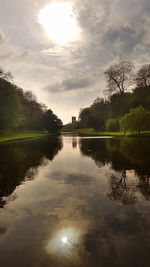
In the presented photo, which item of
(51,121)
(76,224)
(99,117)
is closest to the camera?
(76,224)

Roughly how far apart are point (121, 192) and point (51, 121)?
59.8 meters

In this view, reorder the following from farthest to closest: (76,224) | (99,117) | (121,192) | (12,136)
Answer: (99,117), (12,136), (121,192), (76,224)

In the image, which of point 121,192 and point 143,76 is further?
point 143,76

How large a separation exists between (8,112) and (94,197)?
35494 mm

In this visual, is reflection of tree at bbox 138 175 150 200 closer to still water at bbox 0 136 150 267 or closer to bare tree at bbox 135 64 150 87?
still water at bbox 0 136 150 267

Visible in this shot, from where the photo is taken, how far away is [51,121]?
63812mm

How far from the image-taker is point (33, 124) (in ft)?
235

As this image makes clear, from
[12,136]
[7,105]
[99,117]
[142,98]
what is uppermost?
[142,98]

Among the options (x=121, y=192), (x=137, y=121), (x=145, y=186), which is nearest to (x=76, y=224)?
(x=121, y=192)

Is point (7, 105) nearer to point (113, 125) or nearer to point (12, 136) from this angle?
point (12, 136)

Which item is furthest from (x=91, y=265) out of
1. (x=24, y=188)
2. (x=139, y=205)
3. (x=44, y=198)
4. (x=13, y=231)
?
(x=24, y=188)

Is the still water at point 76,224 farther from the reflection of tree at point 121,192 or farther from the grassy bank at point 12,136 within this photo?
the grassy bank at point 12,136

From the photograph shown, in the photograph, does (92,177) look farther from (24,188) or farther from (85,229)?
(85,229)

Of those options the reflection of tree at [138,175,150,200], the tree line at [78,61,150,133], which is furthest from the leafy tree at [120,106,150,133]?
the reflection of tree at [138,175,150,200]
